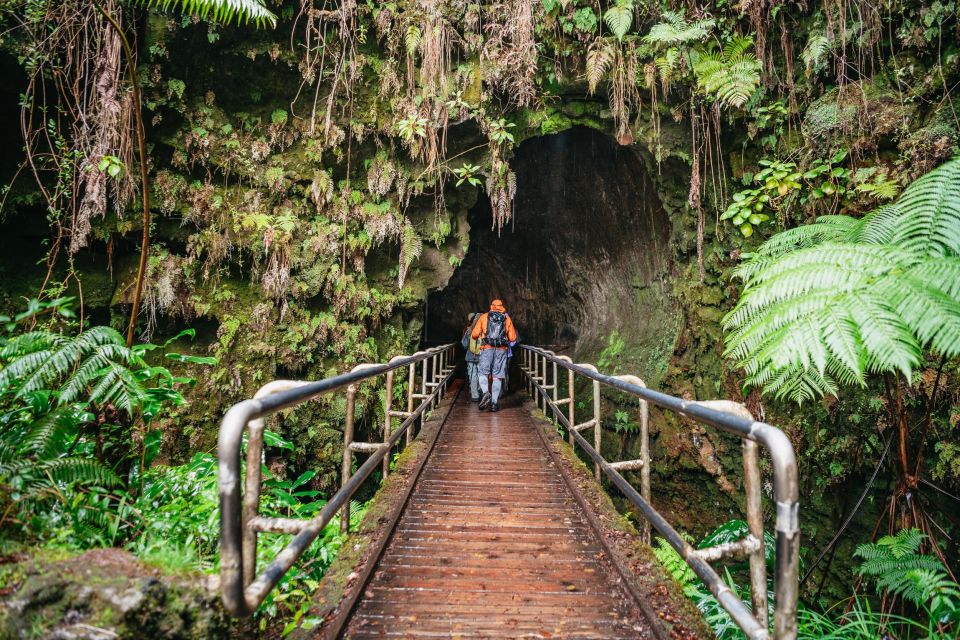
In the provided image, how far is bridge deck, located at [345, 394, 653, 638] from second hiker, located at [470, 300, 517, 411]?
3360 mm

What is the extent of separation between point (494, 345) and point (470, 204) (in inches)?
113

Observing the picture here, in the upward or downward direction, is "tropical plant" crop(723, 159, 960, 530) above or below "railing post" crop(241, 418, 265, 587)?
above

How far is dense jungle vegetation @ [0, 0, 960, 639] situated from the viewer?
283 centimetres

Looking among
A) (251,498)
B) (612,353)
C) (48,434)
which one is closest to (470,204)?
(612,353)

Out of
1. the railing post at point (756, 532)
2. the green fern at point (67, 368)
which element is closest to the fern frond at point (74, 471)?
the green fern at point (67, 368)

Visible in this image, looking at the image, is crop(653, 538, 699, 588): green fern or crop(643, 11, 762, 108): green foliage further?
crop(643, 11, 762, 108): green foliage

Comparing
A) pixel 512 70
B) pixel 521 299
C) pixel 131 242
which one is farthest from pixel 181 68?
pixel 521 299

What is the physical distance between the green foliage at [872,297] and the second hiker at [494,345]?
14.0ft

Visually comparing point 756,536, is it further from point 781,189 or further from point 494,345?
point 494,345

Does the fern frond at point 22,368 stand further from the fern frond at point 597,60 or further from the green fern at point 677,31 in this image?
the green fern at point 677,31

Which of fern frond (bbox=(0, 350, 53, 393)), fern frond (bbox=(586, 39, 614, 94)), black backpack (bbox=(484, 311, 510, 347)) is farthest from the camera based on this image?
black backpack (bbox=(484, 311, 510, 347))

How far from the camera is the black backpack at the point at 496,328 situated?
23.5ft

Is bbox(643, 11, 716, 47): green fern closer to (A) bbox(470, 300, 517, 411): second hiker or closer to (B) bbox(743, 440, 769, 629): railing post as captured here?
(A) bbox(470, 300, 517, 411): second hiker

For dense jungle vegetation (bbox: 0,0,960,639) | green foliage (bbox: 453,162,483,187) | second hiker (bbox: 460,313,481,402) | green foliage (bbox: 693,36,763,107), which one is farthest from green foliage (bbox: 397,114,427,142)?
green foliage (bbox: 693,36,763,107)
